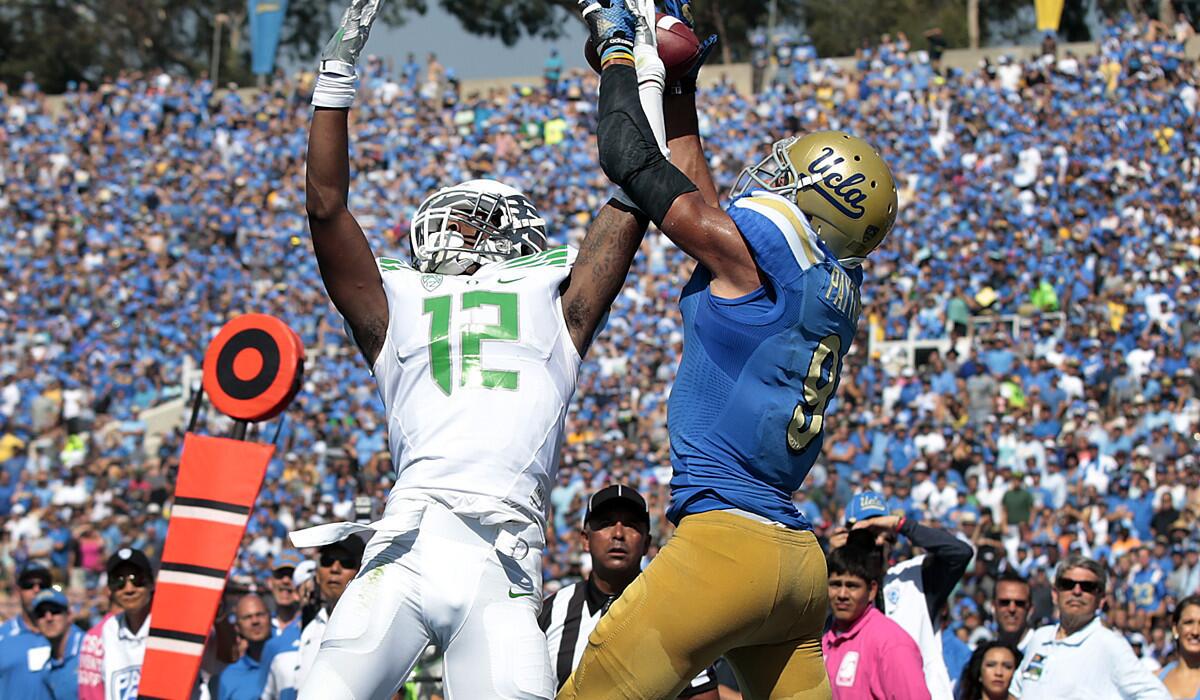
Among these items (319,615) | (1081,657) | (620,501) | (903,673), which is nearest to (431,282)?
(620,501)

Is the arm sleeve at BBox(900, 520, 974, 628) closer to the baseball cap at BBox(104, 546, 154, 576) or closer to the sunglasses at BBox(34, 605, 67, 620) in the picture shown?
the baseball cap at BBox(104, 546, 154, 576)

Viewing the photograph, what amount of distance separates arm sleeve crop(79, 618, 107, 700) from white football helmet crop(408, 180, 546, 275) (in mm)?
3772

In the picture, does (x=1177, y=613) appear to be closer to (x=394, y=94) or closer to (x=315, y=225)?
(x=315, y=225)

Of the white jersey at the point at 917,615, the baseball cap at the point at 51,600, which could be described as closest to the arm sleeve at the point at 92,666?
the baseball cap at the point at 51,600

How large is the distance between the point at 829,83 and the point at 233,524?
19450mm

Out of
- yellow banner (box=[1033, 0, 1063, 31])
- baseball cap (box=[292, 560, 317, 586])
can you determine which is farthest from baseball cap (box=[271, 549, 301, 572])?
yellow banner (box=[1033, 0, 1063, 31])

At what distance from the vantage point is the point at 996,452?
15383mm

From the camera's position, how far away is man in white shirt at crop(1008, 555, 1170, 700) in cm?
646

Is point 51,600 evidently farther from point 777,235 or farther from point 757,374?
point 777,235

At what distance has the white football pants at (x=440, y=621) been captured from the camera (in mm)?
3898

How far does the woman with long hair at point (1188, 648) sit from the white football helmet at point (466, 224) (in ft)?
12.3

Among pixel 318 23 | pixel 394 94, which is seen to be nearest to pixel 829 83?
pixel 394 94

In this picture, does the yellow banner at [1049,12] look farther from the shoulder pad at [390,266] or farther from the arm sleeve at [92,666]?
the shoulder pad at [390,266]

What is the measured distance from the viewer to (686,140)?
4.53 m
